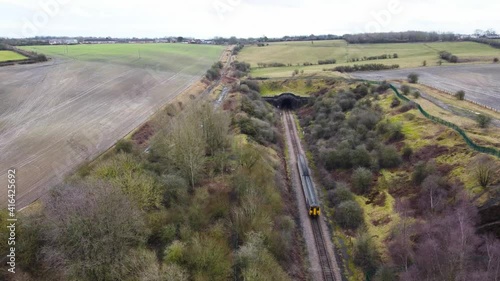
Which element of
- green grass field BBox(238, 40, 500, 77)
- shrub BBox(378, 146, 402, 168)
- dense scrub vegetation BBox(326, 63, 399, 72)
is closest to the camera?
shrub BBox(378, 146, 402, 168)

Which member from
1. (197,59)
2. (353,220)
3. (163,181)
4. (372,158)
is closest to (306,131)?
(372,158)

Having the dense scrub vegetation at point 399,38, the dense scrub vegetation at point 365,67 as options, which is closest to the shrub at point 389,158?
the dense scrub vegetation at point 365,67

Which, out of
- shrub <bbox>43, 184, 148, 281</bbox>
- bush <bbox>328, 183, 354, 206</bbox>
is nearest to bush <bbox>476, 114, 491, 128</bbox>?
bush <bbox>328, 183, 354, 206</bbox>

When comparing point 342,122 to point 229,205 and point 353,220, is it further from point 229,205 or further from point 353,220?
point 229,205

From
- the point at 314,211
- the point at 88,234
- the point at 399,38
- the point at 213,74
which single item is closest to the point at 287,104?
the point at 213,74

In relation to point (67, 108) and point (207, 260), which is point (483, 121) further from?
point (67, 108)

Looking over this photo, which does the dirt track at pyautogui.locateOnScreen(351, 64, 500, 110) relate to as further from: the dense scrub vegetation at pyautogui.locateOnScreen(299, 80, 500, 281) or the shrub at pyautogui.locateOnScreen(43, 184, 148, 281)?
the shrub at pyautogui.locateOnScreen(43, 184, 148, 281)

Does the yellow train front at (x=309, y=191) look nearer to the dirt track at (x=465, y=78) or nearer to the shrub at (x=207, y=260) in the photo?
the shrub at (x=207, y=260)
